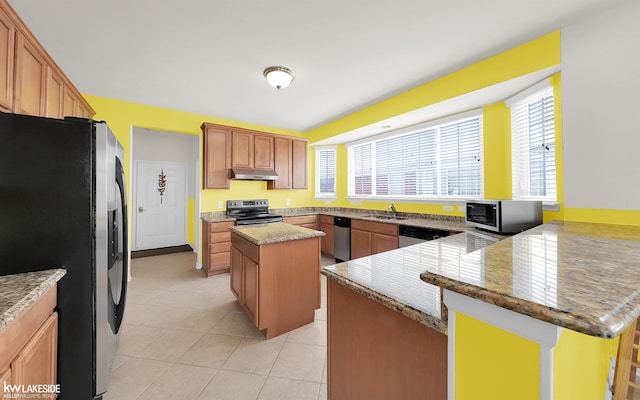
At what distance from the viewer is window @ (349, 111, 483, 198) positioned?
3238 mm

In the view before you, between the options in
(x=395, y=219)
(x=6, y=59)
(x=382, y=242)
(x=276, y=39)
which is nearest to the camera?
(x=6, y=59)

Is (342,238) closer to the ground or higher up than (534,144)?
closer to the ground

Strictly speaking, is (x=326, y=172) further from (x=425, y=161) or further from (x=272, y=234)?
(x=272, y=234)

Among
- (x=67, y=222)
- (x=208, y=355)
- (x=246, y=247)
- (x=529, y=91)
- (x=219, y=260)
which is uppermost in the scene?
(x=529, y=91)

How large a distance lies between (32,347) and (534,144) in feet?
12.8

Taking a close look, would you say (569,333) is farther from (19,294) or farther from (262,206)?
(262,206)

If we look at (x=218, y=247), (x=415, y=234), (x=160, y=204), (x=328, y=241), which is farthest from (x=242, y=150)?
(x=415, y=234)

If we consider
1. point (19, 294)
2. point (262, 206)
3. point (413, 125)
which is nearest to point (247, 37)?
point (19, 294)

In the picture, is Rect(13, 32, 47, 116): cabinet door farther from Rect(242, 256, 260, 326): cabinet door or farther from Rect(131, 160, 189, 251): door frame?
Rect(131, 160, 189, 251): door frame

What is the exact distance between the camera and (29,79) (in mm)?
1861

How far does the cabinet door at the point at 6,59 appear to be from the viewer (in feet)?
5.08

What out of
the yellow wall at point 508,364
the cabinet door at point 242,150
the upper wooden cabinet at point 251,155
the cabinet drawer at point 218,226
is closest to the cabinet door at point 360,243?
the upper wooden cabinet at point 251,155

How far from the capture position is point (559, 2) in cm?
170

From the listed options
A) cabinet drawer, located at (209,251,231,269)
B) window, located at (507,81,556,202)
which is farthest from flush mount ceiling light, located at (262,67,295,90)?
cabinet drawer, located at (209,251,231,269)
